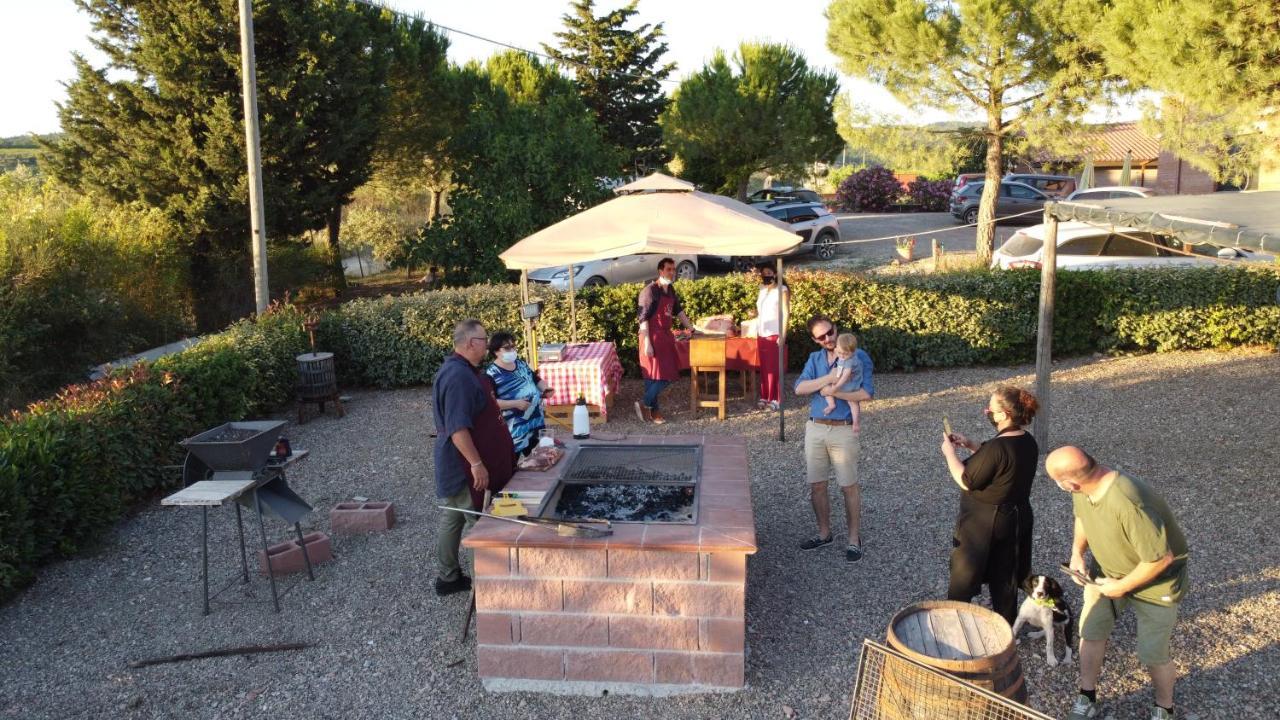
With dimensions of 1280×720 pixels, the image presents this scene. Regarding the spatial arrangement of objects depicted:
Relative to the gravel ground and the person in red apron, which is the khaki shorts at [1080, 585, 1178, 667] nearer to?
Result: the gravel ground

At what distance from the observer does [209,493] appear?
473 cm

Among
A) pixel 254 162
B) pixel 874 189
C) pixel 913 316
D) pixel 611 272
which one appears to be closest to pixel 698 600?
pixel 913 316

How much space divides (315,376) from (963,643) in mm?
7654

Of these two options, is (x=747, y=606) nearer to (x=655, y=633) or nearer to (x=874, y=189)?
(x=655, y=633)

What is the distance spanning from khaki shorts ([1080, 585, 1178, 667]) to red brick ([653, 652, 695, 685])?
1775 millimetres

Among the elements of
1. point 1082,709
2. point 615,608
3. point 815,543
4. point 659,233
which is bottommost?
point 1082,709

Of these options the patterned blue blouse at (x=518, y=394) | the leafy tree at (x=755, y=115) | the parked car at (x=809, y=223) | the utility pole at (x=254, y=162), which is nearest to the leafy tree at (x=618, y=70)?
the leafy tree at (x=755, y=115)

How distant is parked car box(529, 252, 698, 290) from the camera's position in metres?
17.1

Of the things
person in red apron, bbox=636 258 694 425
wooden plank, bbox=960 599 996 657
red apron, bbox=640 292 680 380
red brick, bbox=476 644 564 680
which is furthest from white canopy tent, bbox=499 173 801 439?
wooden plank, bbox=960 599 996 657

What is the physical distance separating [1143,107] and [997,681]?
501 inches

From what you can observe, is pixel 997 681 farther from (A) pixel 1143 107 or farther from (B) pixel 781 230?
(A) pixel 1143 107

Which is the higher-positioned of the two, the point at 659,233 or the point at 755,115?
the point at 755,115

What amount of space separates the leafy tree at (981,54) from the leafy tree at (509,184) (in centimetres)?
561

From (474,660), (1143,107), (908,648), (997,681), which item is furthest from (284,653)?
(1143,107)
